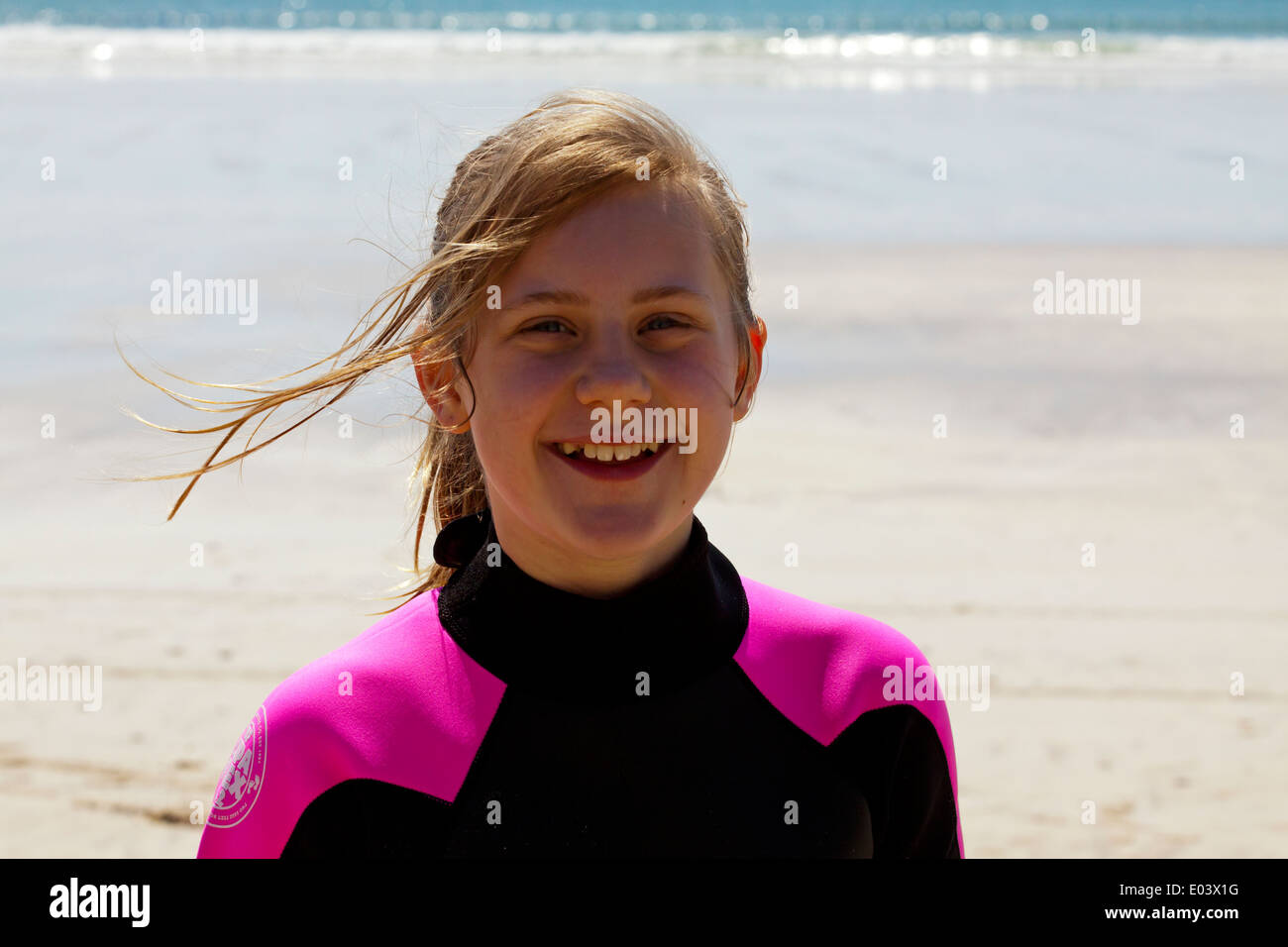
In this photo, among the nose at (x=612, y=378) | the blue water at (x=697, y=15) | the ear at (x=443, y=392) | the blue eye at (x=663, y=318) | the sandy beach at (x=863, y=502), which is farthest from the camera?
the blue water at (x=697, y=15)

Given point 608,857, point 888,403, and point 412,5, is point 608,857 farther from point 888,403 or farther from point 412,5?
point 412,5

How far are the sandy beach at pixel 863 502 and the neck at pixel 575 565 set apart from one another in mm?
699

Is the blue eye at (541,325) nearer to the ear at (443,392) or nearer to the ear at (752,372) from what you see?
the ear at (443,392)

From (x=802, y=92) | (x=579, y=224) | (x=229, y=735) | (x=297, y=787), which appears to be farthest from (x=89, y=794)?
(x=802, y=92)

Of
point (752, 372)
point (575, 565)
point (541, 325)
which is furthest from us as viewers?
point (752, 372)

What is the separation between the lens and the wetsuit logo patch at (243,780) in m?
1.82

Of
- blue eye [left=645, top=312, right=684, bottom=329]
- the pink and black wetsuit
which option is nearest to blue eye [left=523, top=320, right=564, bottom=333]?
blue eye [left=645, top=312, right=684, bottom=329]

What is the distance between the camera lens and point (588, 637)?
6.32ft

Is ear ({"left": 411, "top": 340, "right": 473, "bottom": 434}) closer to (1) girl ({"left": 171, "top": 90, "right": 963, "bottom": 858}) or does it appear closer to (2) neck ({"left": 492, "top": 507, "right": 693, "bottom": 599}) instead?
(1) girl ({"left": 171, "top": 90, "right": 963, "bottom": 858})

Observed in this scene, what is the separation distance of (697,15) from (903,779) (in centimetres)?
3619

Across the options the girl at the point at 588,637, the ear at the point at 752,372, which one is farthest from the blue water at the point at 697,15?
the girl at the point at 588,637

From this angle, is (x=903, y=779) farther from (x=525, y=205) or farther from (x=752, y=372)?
(x=525, y=205)

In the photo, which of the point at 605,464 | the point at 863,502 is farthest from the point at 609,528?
the point at 863,502
